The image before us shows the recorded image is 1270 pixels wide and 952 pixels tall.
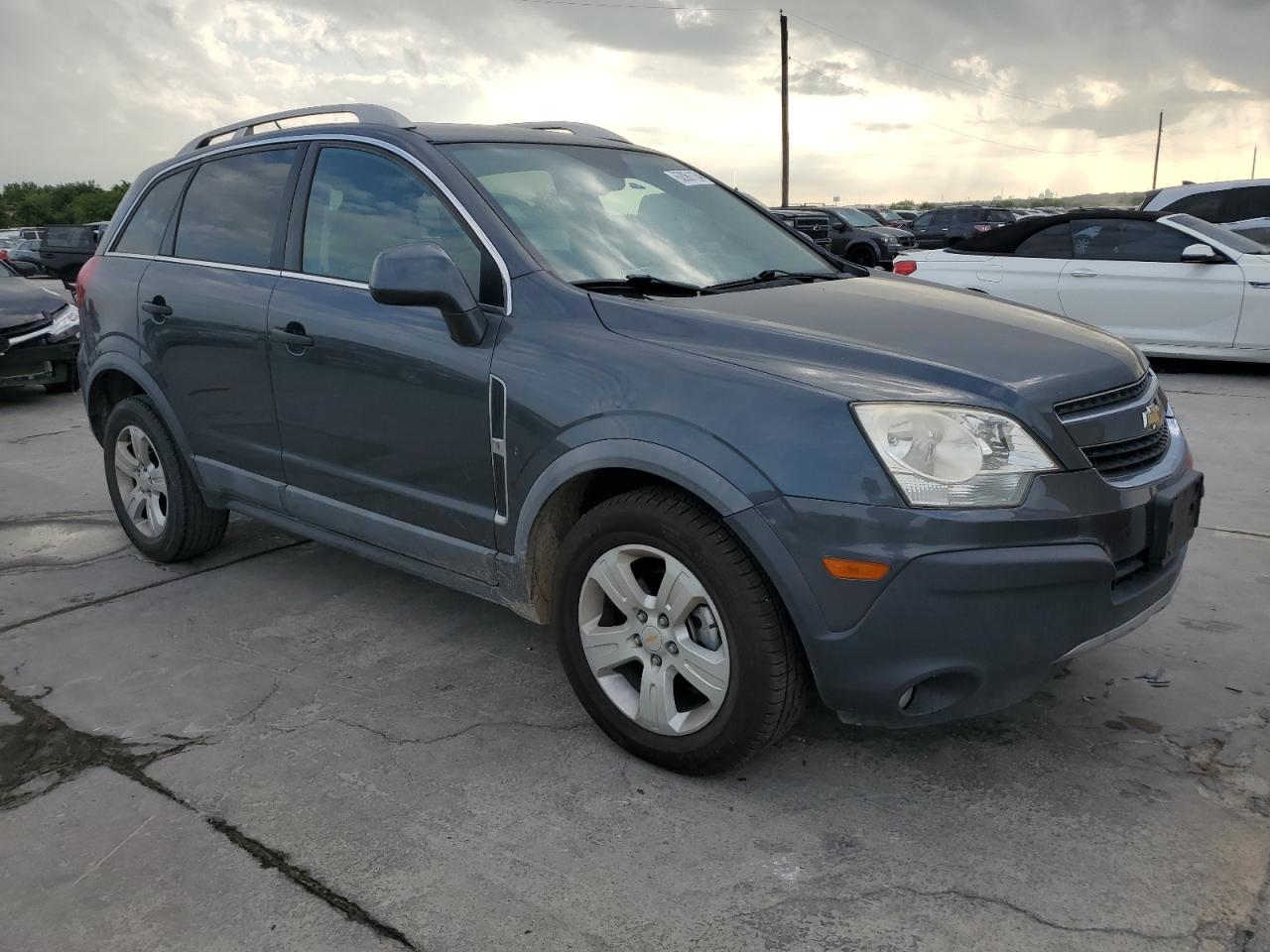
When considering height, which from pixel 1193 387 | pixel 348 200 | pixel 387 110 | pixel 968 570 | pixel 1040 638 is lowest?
pixel 1193 387

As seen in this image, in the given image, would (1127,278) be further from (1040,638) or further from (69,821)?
(69,821)

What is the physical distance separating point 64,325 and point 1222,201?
40.0 ft

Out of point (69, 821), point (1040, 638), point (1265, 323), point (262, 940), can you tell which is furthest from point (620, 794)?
point (1265, 323)

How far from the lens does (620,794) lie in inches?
113

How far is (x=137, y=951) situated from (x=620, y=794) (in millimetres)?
1185

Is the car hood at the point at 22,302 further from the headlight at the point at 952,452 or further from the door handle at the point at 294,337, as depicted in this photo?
the headlight at the point at 952,452

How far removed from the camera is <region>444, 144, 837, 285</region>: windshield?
3318 millimetres

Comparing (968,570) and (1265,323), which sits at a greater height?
(968,570)

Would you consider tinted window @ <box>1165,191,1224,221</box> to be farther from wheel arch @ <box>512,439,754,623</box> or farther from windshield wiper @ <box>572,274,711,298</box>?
wheel arch @ <box>512,439,754,623</box>

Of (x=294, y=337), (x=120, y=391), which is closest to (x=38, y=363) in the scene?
(x=120, y=391)

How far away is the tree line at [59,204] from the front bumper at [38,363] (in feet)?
174

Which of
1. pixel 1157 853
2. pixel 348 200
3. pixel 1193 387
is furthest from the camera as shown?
pixel 1193 387

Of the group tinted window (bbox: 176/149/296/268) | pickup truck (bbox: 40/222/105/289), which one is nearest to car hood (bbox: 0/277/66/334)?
tinted window (bbox: 176/149/296/268)

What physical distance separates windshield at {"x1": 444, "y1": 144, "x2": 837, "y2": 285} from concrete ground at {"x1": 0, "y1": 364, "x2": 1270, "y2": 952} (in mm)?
1418
